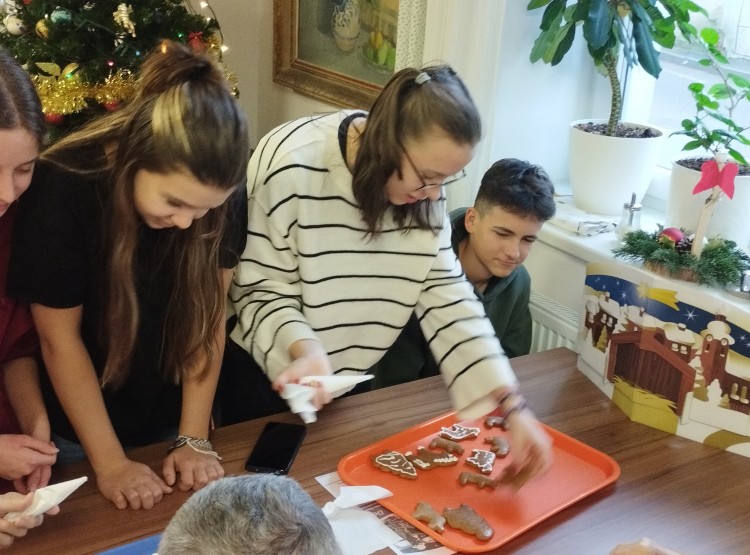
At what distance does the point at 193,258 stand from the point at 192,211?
0.13m

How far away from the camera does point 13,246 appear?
3.72 feet

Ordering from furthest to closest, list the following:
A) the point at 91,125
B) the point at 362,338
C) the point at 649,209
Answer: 1. the point at 649,209
2. the point at 362,338
3. the point at 91,125

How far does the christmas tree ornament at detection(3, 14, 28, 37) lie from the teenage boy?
1.60 m

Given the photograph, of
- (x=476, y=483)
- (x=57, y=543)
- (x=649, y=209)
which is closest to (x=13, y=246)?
(x=57, y=543)

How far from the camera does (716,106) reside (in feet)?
6.09

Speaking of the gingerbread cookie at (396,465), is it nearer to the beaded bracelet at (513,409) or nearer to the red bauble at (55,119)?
the beaded bracelet at (513,409)

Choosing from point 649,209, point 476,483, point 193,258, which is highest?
point 193,258

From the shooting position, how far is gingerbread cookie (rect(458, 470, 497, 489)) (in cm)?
123

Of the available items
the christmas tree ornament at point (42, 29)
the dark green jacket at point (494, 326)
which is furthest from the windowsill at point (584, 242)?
the christmas tree ornament at point (42, 29)

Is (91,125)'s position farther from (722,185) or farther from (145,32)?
(145,32)

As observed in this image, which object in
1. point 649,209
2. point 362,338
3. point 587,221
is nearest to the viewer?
point 362,338

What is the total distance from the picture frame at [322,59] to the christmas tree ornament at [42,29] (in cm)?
90

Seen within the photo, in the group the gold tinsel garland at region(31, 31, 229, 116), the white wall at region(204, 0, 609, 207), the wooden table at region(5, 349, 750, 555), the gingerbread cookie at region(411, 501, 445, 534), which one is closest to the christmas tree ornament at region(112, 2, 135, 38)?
the gold tinsel garland at region(31, 31, 229, 116)

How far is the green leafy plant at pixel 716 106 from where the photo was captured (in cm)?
181
